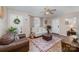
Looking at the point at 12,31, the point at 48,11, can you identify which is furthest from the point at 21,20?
the point at 48,11

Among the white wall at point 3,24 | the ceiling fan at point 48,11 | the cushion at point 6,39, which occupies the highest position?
the ceiling fan at point 48,11

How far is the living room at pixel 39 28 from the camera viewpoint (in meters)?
1.82

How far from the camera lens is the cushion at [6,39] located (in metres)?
1.80

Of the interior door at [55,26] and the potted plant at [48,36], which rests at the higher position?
the interior door at [55,26]

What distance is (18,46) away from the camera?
1859mm

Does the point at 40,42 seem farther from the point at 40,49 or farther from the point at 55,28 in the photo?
the point at 55,28

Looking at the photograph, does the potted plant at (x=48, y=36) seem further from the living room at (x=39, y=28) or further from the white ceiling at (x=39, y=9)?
the white ceiling at (x=39, y=9)

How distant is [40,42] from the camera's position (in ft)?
6.10

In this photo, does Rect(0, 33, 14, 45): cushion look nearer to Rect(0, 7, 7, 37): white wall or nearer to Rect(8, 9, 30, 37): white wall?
Rect(0, 7, 7, 37): white wall

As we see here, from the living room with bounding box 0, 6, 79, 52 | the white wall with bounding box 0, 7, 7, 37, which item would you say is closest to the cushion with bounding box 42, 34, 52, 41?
the living room with bounding box 0, 6, 79, 52

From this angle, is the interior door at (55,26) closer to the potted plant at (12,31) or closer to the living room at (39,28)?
the living room at (39,28)

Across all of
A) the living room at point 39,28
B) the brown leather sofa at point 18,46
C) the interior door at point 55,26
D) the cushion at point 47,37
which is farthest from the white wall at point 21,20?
the interior door at point 55,26

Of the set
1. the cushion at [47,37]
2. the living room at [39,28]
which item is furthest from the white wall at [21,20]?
the cushion at [47,37]

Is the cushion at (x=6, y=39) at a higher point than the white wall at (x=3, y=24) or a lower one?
lower
